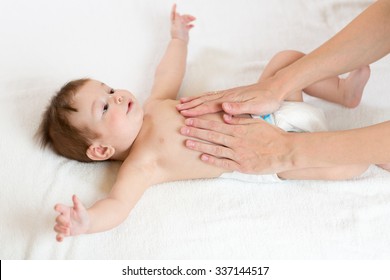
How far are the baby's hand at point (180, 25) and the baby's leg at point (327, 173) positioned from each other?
663 millimetres

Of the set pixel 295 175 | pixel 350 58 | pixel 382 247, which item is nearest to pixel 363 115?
pixel 350 58

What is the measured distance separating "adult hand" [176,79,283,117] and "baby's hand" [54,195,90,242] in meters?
0.45

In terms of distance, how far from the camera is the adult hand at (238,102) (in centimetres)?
146

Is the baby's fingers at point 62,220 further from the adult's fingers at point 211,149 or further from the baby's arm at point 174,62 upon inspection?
the baby's arm at point 174,62

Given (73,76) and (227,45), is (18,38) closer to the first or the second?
(73,76)

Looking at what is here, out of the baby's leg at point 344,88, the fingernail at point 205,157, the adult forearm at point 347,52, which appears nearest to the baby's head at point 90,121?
the fingernail at point 205,157

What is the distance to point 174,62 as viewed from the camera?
177 cm

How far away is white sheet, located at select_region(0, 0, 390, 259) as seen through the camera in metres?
1.37

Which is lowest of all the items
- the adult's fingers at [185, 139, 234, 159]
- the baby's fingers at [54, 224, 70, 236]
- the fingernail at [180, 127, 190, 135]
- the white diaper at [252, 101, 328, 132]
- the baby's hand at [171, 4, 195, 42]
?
the baby's fingers at [54, 224, 70, 236]

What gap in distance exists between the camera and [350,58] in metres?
1.50

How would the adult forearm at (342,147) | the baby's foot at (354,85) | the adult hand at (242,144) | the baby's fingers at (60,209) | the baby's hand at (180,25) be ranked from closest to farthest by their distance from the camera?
the baby's fingers at (60,209) → the adult forearm at (342,147) → the adult hand at (242,144) → the baby's foot at (354,85) → the baby's hand at (180,25)

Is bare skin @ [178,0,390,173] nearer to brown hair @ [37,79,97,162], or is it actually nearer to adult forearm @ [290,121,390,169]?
adult forearm @ [290,121,390,169]

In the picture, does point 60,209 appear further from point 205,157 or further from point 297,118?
point 297,118

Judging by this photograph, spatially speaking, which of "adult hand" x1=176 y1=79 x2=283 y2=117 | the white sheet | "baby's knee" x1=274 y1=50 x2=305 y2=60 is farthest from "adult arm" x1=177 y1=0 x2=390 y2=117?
the white sheet
